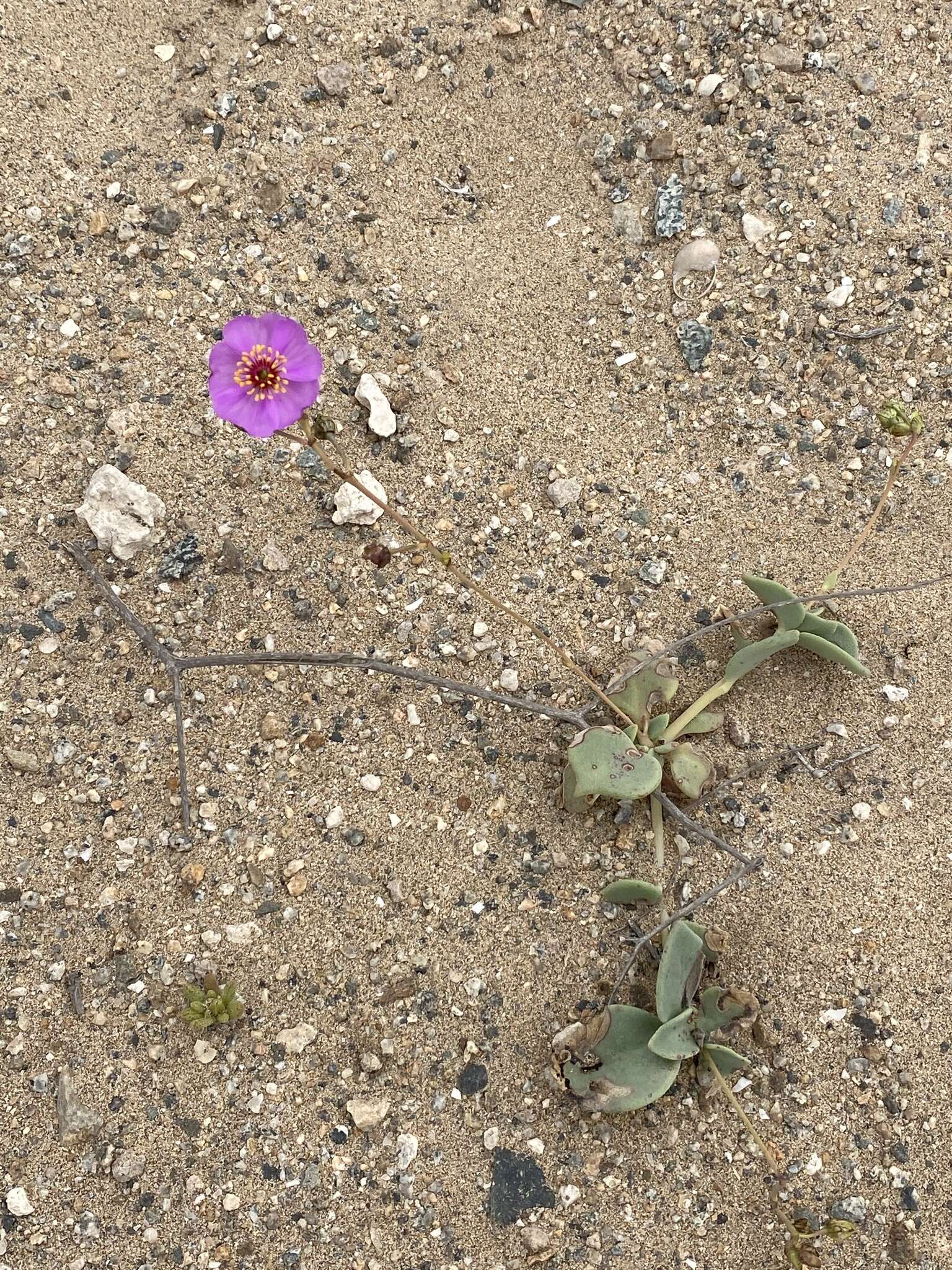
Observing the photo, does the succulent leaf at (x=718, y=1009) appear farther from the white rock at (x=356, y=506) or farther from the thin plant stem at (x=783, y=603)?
the white rock at (x=356, y=506)

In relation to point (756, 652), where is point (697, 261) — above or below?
above

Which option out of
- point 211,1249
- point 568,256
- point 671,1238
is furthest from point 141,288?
point 671,1238

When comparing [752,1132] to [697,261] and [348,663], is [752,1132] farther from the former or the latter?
[697,261]

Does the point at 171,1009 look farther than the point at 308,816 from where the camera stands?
No

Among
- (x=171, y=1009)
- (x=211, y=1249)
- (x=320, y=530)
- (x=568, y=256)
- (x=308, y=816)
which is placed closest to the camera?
(x=211, y=1249)

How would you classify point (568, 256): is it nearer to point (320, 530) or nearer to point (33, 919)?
point (320, 530)

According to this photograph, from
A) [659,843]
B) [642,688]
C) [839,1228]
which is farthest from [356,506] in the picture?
[839,1228]

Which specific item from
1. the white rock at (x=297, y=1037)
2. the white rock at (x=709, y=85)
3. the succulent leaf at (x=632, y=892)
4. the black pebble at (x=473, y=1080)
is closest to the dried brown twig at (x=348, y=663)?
the succulent leaf at (x=632, y=892)
